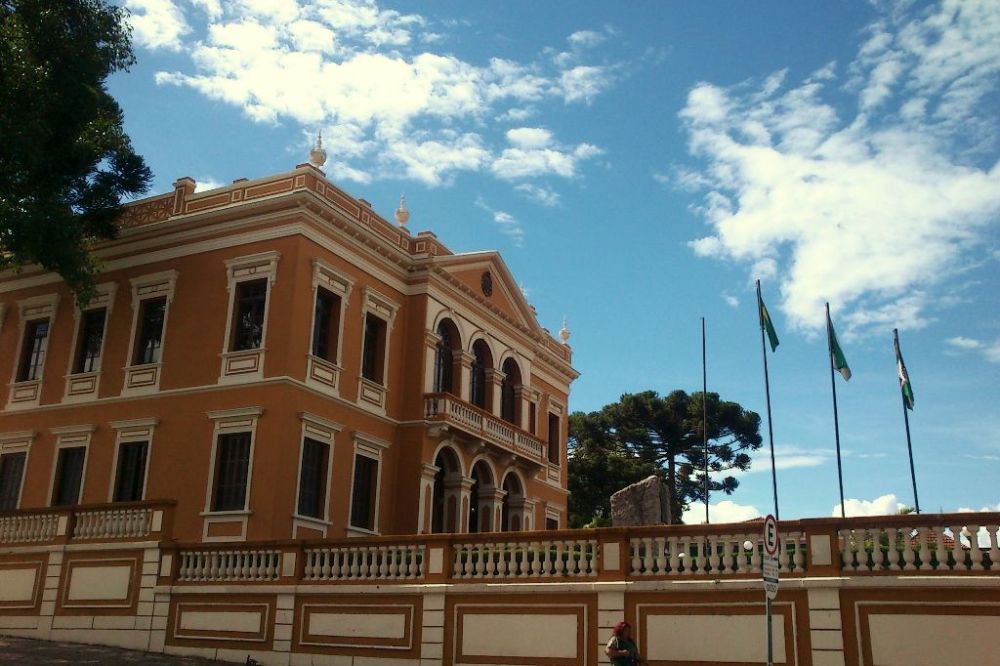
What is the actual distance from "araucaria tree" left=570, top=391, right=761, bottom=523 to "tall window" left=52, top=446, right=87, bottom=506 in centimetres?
3425

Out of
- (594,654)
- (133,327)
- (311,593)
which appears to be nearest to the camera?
(594,654)

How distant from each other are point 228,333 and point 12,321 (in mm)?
8356

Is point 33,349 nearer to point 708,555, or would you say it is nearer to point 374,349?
point 374,349

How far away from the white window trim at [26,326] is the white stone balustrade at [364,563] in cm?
1374

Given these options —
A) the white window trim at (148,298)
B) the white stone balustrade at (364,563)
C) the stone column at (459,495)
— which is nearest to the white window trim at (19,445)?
the white window trim at (148,298)

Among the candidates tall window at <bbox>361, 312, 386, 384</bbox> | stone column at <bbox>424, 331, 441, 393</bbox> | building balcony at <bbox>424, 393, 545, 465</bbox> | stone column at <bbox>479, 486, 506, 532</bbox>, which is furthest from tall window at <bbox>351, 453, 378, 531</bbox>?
stone column at <bbox>479, 486, 506, 532</bbox>

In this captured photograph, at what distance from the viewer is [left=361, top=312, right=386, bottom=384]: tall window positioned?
25552mm

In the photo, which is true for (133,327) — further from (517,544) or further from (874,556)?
(874,556)

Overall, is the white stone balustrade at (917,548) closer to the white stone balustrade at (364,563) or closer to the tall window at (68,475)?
the white stone balustrade at (364,563)

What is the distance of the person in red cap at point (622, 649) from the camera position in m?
11.7

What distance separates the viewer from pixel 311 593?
15758 millimetres

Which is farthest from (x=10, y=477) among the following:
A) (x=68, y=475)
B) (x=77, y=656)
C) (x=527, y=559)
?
(x=527, y=559)

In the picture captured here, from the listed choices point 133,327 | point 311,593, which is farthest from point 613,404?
point 311,593

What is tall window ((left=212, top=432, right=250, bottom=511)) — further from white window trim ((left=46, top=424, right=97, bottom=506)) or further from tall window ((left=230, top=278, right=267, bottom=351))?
white window trim ((left=46, top=424, right=97, bottom=506))
